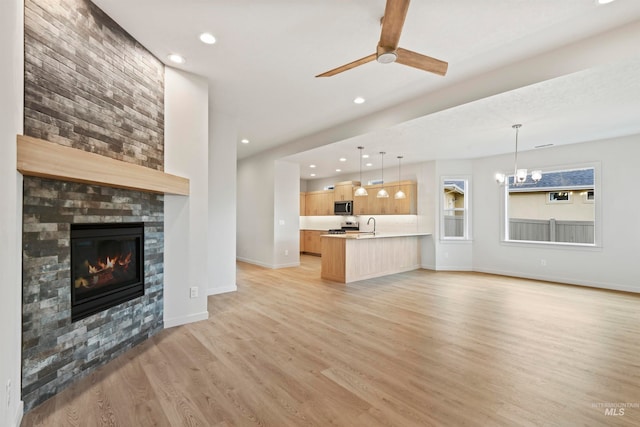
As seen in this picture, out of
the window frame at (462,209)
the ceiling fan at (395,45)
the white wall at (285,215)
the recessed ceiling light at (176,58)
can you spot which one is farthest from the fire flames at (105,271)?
the window frame at (462,209)

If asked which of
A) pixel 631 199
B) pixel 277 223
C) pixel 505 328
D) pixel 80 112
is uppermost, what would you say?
pixel 80 112

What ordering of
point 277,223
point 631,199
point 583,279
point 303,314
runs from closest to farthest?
point 303,314
point 631,199
point 583,279
point 277,223

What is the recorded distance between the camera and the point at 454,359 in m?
2.69

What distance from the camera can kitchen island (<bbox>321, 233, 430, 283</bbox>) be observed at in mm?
5918

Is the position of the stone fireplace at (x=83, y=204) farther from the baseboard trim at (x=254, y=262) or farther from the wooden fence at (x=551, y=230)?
the wooden fence at (x=551, y=230)

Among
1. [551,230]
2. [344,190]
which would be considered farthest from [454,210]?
[344,190]

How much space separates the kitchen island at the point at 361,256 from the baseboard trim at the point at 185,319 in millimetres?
2920

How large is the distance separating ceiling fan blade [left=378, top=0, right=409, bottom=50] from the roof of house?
6.15 meters

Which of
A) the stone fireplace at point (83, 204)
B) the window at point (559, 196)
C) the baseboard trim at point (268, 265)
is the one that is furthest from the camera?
the baseboard trim at point (268, 265)

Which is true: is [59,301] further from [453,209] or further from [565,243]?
[565,243]

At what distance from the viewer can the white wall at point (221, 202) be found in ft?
16.4

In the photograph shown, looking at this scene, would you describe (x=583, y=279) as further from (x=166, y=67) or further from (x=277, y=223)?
(x=166, y=67)

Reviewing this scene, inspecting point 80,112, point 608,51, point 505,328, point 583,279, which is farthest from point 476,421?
point 583,279

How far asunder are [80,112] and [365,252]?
5.19m
